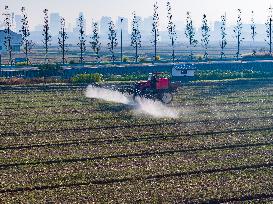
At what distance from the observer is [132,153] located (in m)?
22.4

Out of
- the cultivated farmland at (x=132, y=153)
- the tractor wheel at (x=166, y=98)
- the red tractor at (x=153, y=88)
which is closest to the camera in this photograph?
the cultivated farmland at (x=132, y=153)

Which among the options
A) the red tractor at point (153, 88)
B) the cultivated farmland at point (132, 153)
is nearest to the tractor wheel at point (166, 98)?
the red tractor at point (153, 88)

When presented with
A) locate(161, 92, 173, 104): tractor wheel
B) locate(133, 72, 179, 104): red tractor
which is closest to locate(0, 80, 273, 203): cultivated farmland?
locate(161, 92, 173, 104): tractor wheel

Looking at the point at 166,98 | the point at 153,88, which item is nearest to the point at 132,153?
the point at 153,88

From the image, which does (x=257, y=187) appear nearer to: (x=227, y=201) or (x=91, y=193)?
(x=227, y=201)

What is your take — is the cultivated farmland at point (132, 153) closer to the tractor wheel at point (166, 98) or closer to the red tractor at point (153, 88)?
the tractor wheel at point (166, 98)

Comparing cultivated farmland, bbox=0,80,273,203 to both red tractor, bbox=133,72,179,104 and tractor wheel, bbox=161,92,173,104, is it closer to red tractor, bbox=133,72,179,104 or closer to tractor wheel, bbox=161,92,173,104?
tractor wheel, bbox=161,92,173,104

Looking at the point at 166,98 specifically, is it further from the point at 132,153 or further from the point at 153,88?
the point at 132,153

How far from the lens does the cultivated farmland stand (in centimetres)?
1723

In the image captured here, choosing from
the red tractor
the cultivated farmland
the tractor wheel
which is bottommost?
the cultivated farmland

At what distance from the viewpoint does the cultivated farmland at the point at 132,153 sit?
1723 cm

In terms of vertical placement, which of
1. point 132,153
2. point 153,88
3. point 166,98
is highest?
point 153,88

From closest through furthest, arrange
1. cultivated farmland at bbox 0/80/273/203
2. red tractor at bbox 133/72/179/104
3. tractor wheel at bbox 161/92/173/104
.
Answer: cultivated farmland at bbox 0/80/273/203, red tractor at bbox 133/72/179/104, tractor wheel at bbox 161/92/173/104

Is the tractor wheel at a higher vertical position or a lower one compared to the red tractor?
lower
